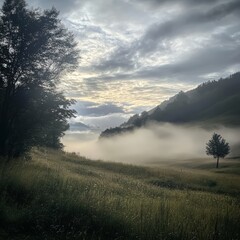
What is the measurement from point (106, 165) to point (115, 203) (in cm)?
4043

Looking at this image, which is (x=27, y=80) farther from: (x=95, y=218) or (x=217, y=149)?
(x=217, y=149)

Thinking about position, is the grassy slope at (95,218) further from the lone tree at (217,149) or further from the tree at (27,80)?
the lone tree at (217,149)

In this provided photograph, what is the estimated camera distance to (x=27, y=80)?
83.4ft

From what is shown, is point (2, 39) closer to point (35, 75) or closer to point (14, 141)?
point (35, 75)

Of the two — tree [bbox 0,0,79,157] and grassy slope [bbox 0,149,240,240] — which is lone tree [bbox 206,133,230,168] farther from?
grassy slope [bbox 0,149,240,240]

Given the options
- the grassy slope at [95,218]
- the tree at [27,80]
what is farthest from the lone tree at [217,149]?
the grassy slope at [95,218]

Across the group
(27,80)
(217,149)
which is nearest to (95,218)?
(27,80)

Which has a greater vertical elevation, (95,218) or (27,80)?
(27,80)

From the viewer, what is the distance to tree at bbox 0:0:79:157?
25.1 m

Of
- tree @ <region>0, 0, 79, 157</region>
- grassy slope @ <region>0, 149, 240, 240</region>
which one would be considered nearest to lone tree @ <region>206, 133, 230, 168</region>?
tree @ <region>0, 0, 79, 157</region>

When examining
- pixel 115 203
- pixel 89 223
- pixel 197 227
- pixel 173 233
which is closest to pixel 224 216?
pixel 197 227

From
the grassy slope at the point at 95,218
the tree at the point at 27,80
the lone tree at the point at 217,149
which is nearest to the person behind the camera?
the grassy slope at the point at 95,218

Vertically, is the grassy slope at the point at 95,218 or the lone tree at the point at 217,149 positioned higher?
the lone tree at the point at 217,149

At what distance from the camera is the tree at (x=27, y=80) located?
25.1m
